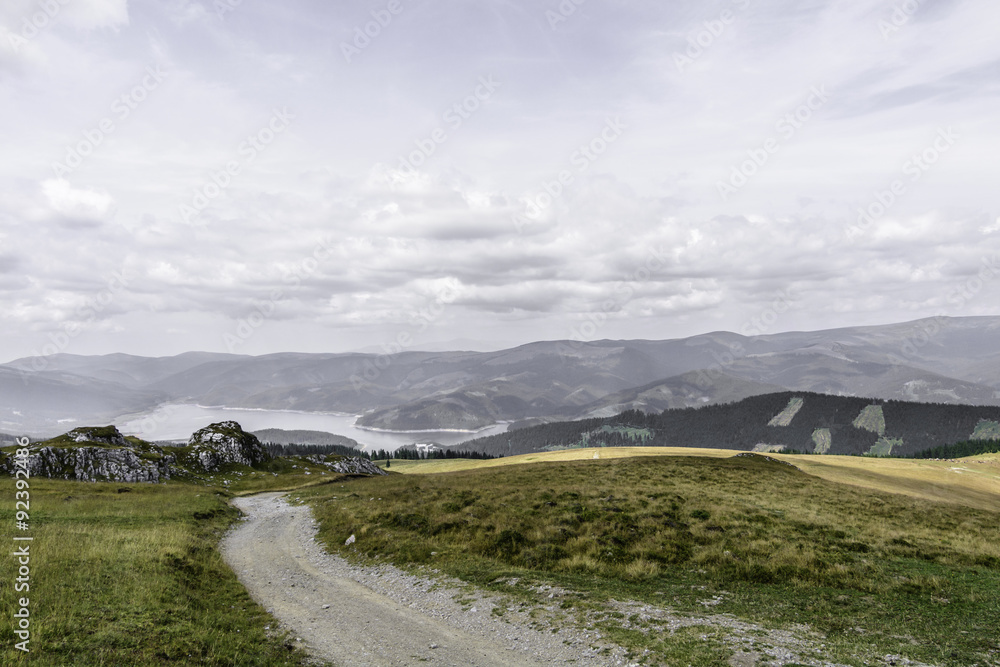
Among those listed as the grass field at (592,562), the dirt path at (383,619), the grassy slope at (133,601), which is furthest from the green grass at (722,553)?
the grassy slope at (133,601)

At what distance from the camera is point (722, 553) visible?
75.6 ft

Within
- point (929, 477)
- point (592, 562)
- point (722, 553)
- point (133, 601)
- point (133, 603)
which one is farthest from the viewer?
point (929, 477)

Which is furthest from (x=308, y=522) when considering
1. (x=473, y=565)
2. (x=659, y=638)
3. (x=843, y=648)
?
(x=843, y=648)

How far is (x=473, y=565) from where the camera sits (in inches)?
874

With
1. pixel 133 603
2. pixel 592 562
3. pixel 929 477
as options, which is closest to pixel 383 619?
pixel 133 603

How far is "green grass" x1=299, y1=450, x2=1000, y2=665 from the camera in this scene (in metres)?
15.7

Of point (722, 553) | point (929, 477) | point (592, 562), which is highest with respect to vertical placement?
point (592, 562)

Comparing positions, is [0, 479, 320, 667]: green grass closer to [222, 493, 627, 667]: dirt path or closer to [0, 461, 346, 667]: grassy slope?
[0, 461, 346, 667]: grassy slope

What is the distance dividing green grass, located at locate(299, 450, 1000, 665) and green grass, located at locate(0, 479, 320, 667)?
795 centimetres

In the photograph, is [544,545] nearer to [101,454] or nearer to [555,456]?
[101,454]

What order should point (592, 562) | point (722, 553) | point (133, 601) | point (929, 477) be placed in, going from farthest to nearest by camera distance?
point (929, 477), point (722, 553), point (592, 562), point (133, 601)

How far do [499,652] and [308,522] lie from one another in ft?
83.8

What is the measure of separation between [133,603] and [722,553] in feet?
78.9

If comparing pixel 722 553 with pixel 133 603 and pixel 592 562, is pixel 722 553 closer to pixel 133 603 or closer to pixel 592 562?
pixel 592 562
